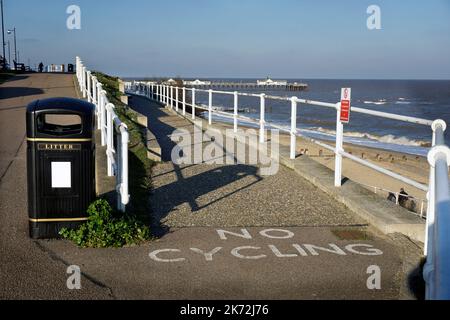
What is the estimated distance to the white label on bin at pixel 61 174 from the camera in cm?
561

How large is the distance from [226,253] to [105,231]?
1.20 meters

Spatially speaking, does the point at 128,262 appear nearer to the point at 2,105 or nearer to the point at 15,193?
the point at 15,193

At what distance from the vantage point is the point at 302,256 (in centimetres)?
538

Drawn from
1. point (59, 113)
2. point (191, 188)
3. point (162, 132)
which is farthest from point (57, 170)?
point (162, 132)

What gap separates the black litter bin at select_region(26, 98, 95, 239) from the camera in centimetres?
558

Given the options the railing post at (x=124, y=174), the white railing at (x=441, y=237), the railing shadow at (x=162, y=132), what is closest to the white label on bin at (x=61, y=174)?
the railing post at (x=124, y=174)

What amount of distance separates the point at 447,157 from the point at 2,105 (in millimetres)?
17372

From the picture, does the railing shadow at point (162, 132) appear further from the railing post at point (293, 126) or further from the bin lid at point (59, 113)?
the bin lid at point (59, 113)

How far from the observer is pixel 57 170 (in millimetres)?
5617

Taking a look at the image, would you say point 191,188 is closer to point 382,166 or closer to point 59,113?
point 59,113

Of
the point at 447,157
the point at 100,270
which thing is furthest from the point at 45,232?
the point at 447,157

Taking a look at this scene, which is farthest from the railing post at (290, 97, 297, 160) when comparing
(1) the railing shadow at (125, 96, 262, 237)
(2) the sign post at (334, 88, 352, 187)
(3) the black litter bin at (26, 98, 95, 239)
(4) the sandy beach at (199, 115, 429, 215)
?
(4) the sandy beach at (199, 115, 429, 215)

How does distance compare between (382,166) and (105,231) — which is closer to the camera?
(105,231)
